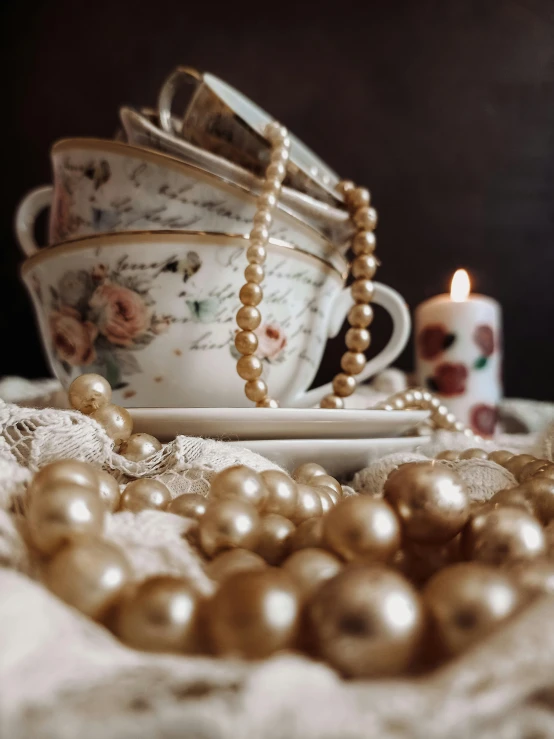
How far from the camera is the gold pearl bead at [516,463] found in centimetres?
30

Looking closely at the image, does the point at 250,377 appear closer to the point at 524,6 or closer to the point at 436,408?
the point at 436,408

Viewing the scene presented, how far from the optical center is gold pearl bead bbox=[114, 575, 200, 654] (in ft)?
0.44

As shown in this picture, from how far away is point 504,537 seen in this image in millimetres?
178

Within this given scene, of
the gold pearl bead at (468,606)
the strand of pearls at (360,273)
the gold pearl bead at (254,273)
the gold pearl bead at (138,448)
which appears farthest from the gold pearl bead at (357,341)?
the gold pearl bead at (468,606)

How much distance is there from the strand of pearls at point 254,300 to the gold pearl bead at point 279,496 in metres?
0.13

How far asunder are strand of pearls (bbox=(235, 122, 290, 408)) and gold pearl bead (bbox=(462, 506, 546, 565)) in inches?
7.2

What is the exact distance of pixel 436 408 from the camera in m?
0.45

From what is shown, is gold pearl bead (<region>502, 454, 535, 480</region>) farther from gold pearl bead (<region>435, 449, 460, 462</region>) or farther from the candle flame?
the candle flame

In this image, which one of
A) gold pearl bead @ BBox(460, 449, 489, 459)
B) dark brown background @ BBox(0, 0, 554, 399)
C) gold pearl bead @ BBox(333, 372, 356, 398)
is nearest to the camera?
gold pearl bead @ BBox(460, 449, 489, 459)

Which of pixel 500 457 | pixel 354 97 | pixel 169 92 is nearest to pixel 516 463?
pixel 500 457

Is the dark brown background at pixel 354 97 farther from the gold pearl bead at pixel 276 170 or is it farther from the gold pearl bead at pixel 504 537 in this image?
the gold pearl bead at pixel 504 537

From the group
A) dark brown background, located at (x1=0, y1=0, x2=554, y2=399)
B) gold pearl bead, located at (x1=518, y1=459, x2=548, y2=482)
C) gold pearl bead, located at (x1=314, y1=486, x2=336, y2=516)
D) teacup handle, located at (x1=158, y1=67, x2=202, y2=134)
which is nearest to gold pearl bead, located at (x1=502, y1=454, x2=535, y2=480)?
gold pearl bead, located at (x1=518, y1=459, x2=548, y2=482)

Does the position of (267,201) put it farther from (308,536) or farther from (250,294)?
(308,536)

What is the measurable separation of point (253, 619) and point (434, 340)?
0.45 metres
